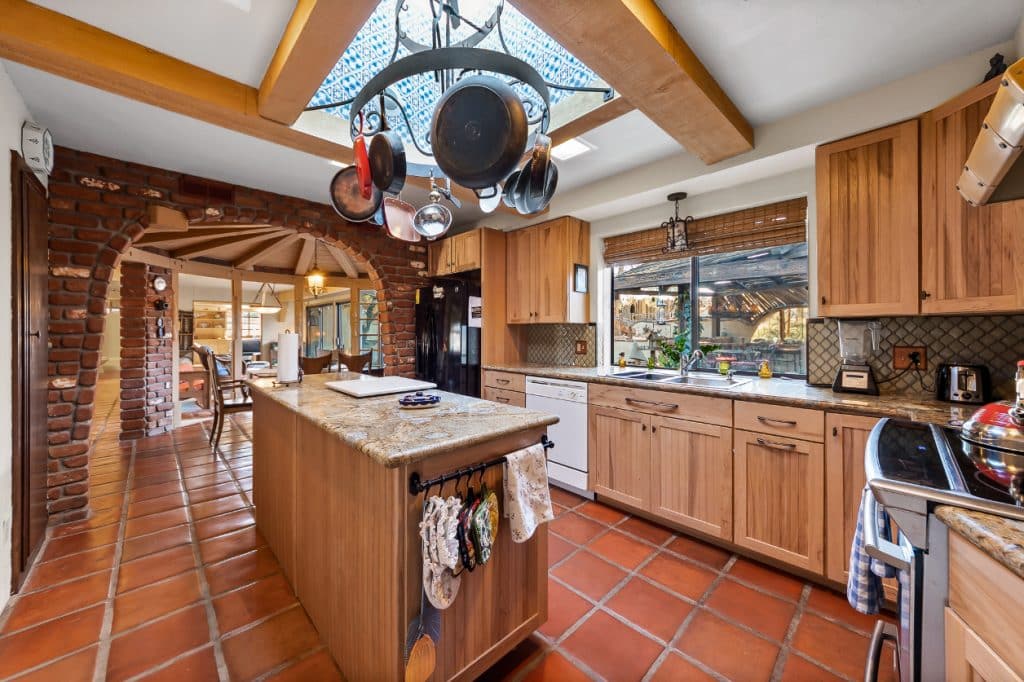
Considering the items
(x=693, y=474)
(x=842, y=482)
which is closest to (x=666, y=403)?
(x=693, y=474)

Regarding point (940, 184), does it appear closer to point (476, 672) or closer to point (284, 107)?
point (476, 672)

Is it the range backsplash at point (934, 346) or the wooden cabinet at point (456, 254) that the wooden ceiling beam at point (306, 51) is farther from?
the range backsplash at point (934, 346)

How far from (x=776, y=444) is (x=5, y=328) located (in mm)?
3609

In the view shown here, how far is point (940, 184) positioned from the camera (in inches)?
67.7

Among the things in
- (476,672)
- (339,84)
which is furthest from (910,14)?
(476,672)

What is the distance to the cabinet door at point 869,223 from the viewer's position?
1.81 meters

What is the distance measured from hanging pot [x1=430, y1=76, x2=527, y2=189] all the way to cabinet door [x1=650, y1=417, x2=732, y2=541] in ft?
5.86

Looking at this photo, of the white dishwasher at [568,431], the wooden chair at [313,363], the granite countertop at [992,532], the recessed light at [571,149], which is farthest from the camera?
the wooden chair at [313,363]

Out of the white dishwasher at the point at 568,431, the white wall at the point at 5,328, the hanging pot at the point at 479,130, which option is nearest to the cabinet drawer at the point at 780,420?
the white dishwasher at the point at 568,431

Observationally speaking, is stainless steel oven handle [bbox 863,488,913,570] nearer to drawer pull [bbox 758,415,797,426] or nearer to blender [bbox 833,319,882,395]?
drawer pull [bbox 758,415,797,426]

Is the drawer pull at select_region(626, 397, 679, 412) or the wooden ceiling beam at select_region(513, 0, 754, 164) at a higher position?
the wooden ceiling beam at select_region(513, 0, 754, 164)

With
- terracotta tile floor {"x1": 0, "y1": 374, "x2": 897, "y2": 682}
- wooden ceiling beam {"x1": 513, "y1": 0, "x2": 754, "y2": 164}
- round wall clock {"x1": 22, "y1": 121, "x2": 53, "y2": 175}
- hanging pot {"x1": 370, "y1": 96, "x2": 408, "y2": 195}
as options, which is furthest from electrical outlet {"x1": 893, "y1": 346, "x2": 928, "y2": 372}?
round wall clock {"x1": 22, "y1": 121, "x2": 53, "y2": 175}

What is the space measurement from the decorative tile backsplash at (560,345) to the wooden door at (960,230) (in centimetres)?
211

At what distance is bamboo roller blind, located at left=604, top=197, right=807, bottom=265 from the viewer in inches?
97.7
